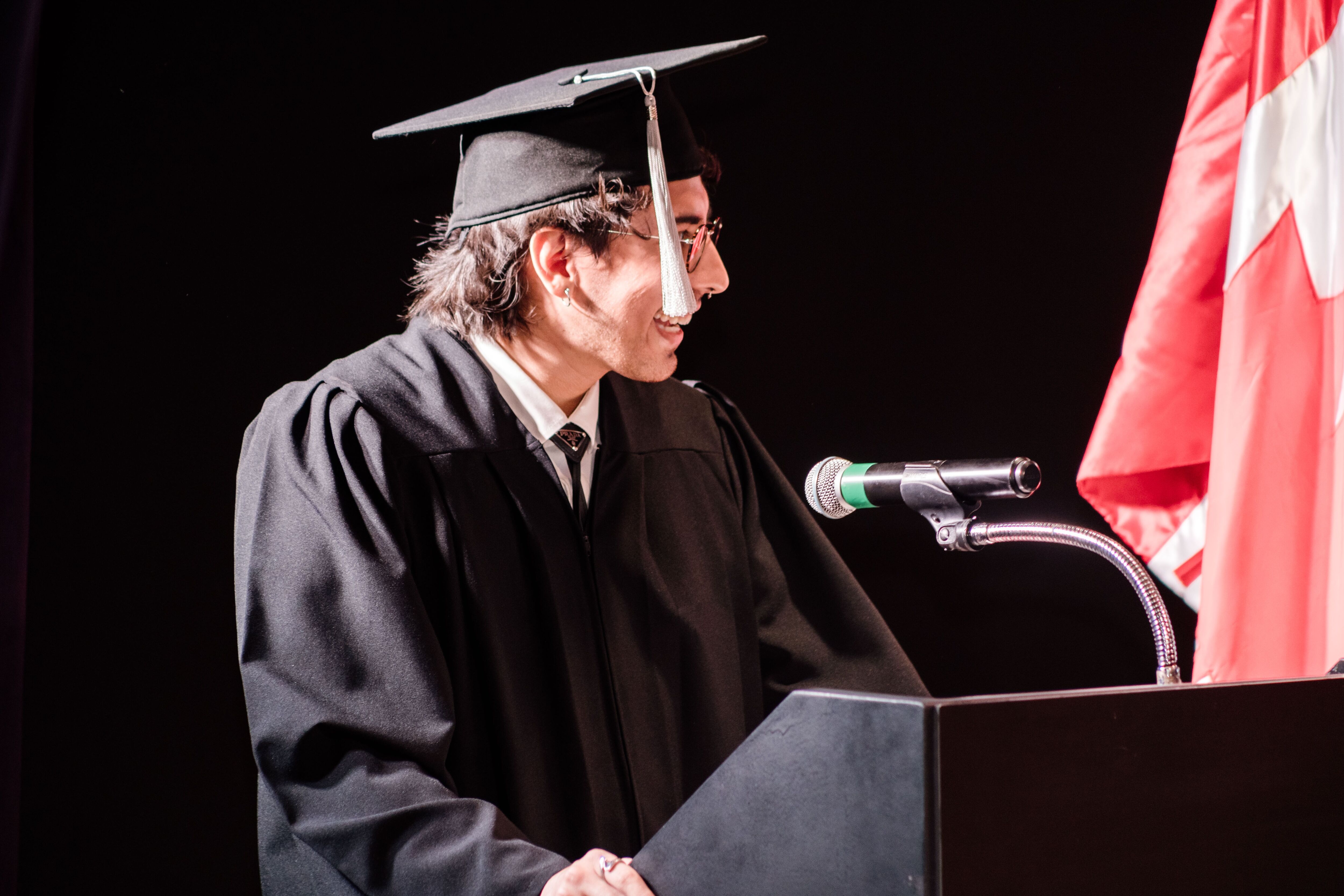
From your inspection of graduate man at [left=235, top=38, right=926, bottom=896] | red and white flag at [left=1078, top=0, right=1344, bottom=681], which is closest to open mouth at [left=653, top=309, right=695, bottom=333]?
graduate man at [left=235, top=38, right=926, bottom=896]

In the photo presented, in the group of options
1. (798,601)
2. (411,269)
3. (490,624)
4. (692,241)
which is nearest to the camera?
(490,624)

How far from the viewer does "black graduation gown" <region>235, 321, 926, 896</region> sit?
1171 millimetres

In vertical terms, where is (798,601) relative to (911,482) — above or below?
below

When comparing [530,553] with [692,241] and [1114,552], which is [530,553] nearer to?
[692,241]

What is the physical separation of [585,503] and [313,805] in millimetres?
538

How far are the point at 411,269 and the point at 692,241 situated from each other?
54cm

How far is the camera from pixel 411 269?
1.88 meters

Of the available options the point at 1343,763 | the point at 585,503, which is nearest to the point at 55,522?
the point at 585,503

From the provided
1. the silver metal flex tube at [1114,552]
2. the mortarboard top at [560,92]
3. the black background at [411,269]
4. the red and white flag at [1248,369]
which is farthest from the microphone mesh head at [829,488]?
the black background at [411,269]

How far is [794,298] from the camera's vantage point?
7.16 ft

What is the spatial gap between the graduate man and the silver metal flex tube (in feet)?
1.73

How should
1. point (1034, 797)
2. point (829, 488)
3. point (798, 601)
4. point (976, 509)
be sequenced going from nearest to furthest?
1. point (1034, 797)
2. point (976, 509)
3. point (829, 488)
4. point (798, 601)

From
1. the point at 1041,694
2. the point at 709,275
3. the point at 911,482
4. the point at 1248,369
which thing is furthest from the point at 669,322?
the point at 1041,694

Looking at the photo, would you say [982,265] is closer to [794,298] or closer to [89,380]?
[794,298]
